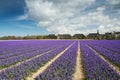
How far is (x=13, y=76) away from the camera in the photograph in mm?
8539

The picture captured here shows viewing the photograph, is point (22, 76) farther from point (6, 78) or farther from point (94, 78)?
point (94, 78)

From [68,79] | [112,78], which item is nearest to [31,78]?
[68,79]

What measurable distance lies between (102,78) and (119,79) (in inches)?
36.2

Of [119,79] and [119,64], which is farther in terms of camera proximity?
[119,64]

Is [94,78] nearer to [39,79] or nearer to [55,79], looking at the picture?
[55,79]

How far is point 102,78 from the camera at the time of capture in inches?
303

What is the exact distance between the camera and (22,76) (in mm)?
8555

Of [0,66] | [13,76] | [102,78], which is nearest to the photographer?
[102,78]

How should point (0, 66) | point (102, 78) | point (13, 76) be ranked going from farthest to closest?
point (0, 66) → point (13, 76) → point (102, 78)

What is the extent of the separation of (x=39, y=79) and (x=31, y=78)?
0.74 meters

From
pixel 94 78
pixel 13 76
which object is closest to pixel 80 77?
pixel 94 78

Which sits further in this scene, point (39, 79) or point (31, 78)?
point (31, 78)

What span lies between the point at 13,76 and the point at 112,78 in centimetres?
504


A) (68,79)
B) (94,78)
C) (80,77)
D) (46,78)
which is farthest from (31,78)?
(94,78)
